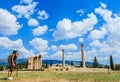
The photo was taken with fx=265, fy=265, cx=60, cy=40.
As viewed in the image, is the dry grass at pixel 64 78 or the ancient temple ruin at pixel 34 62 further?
the ancient temple ruin at pixel 34 62

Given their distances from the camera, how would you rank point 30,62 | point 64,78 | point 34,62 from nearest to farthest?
point 64,78 → point 34,62 → point 30,62

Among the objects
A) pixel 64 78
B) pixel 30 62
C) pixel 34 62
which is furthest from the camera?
pixel 30 62

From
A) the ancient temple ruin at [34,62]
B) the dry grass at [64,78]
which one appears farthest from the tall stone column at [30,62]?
the dry grass at [64,78]

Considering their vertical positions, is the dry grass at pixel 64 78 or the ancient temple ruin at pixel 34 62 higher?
the ancient temple ruin at pixel 34 62

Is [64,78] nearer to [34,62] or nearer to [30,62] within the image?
[34,62]

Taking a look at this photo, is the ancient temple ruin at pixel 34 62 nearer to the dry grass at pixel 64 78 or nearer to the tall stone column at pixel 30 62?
the tall stone column at pixel 30 62

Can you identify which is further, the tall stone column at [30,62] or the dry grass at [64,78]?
the tall stone column at [30,62]

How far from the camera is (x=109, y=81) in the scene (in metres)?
21.2

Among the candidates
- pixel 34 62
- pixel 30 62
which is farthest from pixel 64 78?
pixel 30 62

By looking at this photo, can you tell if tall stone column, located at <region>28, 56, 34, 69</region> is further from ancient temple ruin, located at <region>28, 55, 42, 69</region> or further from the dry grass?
the dry grass

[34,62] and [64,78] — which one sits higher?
[34,62]

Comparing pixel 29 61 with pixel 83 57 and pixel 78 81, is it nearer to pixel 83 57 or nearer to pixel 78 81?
pixel 83 57

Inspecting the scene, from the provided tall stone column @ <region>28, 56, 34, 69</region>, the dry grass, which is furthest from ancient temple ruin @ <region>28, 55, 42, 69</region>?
the dry grass

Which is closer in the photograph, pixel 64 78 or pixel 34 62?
pixel 64 78
